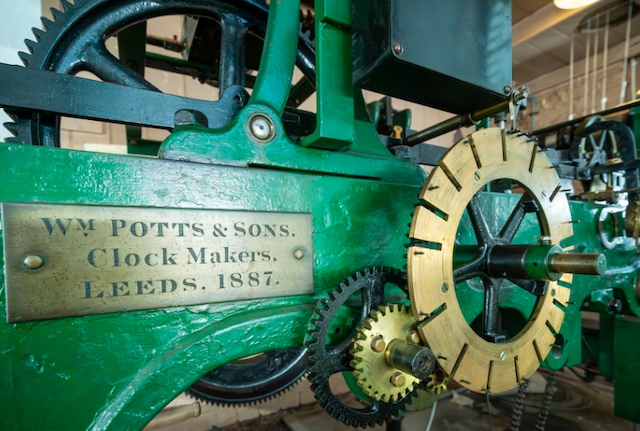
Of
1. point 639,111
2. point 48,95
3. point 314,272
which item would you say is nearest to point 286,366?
point 314,272

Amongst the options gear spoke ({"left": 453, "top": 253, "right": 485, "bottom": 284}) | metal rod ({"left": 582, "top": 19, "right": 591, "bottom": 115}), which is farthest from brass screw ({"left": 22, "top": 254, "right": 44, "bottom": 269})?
metal rod ({"left": 582, "top": 19, "right": 591, "bottom": 115})

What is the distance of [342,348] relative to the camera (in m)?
0.78

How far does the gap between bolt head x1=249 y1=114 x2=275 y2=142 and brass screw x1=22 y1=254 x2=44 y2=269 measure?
0.46 m

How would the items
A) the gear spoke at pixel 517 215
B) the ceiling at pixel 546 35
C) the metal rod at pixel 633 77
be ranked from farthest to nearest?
the metal rod at pixel 633 77 → the ceiling at pixel 546 35 → the gear spoke at pixel 517 215

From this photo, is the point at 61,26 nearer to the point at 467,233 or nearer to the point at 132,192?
the point at 132,192

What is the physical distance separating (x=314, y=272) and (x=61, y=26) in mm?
928

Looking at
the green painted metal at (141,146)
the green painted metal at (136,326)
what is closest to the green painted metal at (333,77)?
the green painted metal at (136,326)

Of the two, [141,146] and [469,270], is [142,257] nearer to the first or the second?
[469,270]

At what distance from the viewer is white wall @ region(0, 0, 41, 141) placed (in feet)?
4.58

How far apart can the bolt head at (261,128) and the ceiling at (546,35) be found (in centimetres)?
371

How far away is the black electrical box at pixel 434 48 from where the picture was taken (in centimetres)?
73

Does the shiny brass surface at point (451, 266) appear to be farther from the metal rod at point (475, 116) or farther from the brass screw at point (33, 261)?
the brass screw at point (33, 261)

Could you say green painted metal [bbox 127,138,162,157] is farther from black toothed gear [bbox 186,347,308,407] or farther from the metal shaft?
the metal shaft

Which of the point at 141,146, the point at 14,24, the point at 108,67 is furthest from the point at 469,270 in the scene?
the point at 14,24
